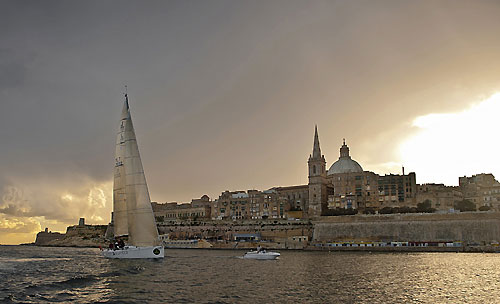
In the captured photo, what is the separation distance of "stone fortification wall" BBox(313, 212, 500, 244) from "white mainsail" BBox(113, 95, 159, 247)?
2050 inches

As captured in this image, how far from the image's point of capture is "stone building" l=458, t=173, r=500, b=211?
4530 inches

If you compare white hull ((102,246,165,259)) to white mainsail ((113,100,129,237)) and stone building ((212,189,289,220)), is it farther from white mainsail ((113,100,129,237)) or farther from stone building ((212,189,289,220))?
stone building ((212,189,289,220))

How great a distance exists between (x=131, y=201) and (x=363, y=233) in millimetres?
57652

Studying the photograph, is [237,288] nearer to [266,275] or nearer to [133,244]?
[266,275]

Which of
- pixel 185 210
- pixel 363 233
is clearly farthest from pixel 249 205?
pixel 363 233

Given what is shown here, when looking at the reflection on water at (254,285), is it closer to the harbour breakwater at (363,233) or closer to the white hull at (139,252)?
the white hull at (139,252)

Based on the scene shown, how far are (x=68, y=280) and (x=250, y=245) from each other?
6797 centimetres

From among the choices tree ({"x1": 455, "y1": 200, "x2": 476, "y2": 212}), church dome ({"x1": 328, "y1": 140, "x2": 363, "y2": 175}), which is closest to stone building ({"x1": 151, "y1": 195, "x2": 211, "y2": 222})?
church dome ({"x1": 328, "y1": 140, "x2": 363, "y2": 175})

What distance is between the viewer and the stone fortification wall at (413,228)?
84000mm

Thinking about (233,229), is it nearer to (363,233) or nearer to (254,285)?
(363,233)

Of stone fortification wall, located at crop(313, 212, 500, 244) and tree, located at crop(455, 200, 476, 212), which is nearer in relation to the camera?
stone fortification wall, located at crop(313, 212, 500, 244)

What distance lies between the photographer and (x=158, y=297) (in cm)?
2873

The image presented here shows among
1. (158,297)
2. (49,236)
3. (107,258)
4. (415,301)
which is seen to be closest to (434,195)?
(107,258)

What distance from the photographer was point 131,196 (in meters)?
53.1
